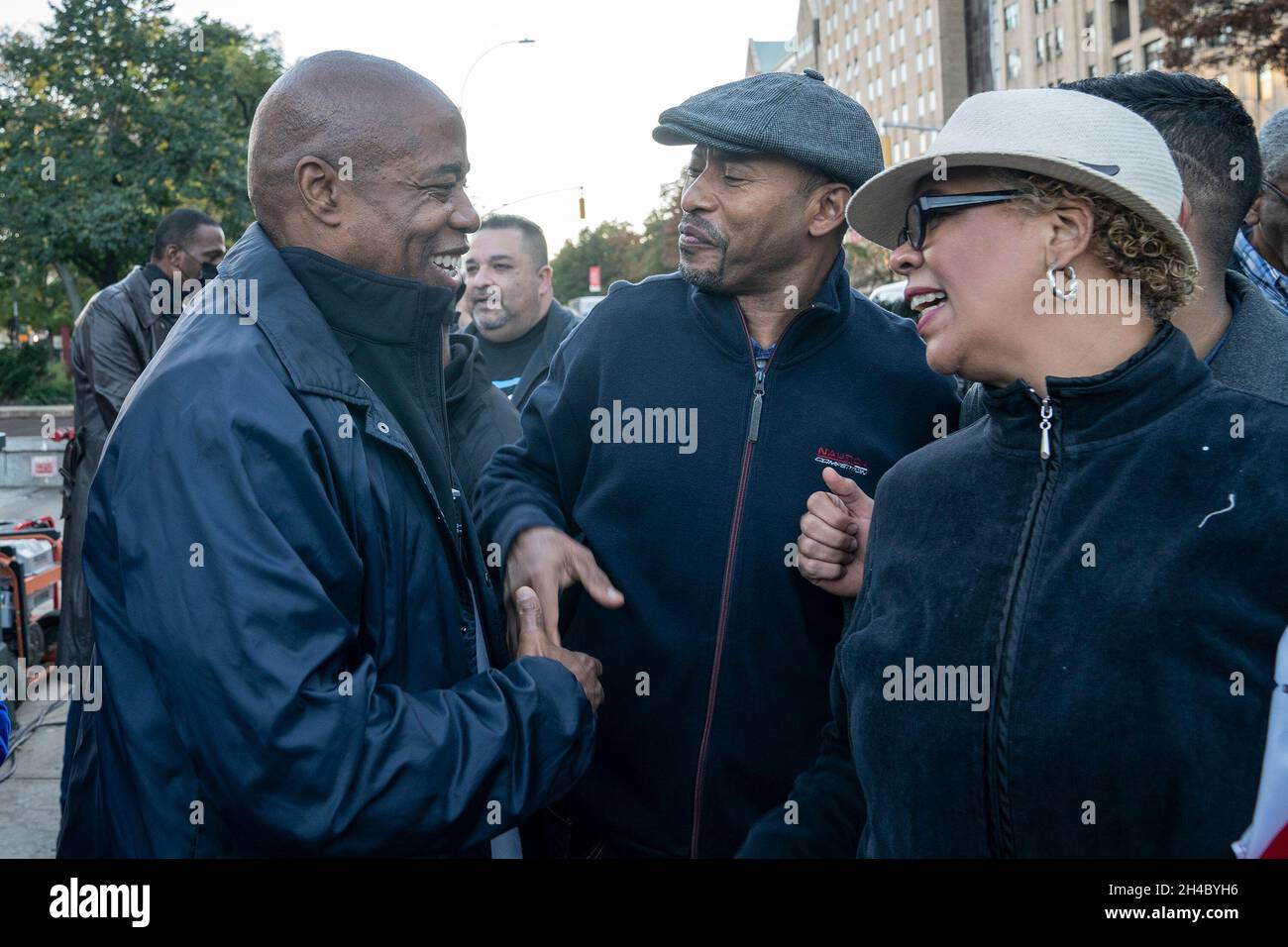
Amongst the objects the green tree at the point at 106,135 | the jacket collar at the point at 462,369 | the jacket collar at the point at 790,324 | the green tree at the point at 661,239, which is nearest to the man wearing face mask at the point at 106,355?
the jacket collar at the point at 462,369

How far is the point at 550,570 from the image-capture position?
106 inches

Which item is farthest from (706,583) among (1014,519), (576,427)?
(1014,519)

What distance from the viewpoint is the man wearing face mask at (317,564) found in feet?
6.03

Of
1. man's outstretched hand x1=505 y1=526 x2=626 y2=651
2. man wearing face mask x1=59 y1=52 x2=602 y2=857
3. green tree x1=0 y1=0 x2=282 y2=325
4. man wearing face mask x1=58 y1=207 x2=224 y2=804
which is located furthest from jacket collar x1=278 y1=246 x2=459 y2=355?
green tree x1=0 y1=0 x2=282 y2=325

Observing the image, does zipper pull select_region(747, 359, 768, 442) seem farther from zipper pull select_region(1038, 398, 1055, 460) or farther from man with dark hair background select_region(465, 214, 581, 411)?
man with dark hair background select_region(465, 214, 581, 411)

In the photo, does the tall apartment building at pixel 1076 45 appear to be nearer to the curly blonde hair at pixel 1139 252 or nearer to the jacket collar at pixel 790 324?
the jacket collar at pixel 790 324

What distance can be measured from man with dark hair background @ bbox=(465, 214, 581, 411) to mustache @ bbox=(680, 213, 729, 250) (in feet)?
12.0

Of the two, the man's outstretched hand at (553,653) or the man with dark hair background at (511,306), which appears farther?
the man with dark hair background at (511,306)

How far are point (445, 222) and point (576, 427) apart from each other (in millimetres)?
849

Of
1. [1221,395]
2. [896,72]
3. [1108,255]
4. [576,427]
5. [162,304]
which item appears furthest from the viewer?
[896,72]

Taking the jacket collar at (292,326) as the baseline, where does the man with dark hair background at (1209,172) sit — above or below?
above

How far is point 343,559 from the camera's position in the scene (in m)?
1.99

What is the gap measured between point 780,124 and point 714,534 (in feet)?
Result: 3.39
